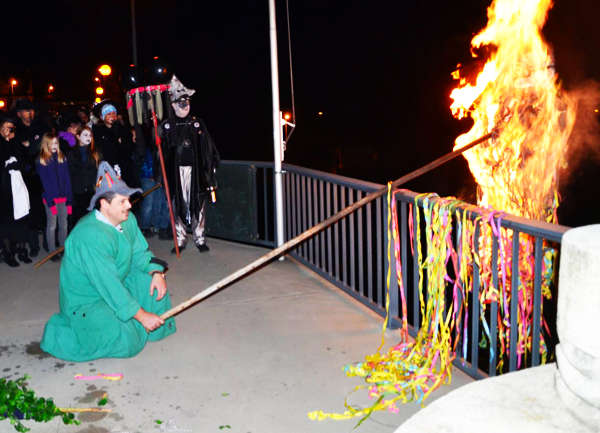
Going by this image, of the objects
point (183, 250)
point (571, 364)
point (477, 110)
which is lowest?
point (183, 250)

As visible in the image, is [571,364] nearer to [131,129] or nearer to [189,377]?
[189,377]

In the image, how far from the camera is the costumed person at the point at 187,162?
836 cm

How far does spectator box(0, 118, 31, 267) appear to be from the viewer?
7801mm

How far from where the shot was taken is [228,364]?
4945 mm

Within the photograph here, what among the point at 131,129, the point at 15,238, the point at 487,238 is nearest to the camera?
the point at 487,238

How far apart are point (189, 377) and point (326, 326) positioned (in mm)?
1441

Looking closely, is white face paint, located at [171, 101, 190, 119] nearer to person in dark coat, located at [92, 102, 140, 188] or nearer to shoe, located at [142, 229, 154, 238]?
person in dark coat, located at [92, 102, 140, 188]

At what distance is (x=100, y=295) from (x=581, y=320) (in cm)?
374

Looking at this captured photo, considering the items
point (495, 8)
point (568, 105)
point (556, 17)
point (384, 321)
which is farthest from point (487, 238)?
point (556, 17)

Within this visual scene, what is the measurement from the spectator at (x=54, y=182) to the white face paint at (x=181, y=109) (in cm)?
155

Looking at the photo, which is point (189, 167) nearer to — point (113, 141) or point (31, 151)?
point (113, 141)

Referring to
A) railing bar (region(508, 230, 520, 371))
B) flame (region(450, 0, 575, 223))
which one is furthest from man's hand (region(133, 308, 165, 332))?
flame (region(450, 0, 575, 223))

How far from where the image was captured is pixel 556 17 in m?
10.0

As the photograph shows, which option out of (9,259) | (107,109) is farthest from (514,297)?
(107,109)
